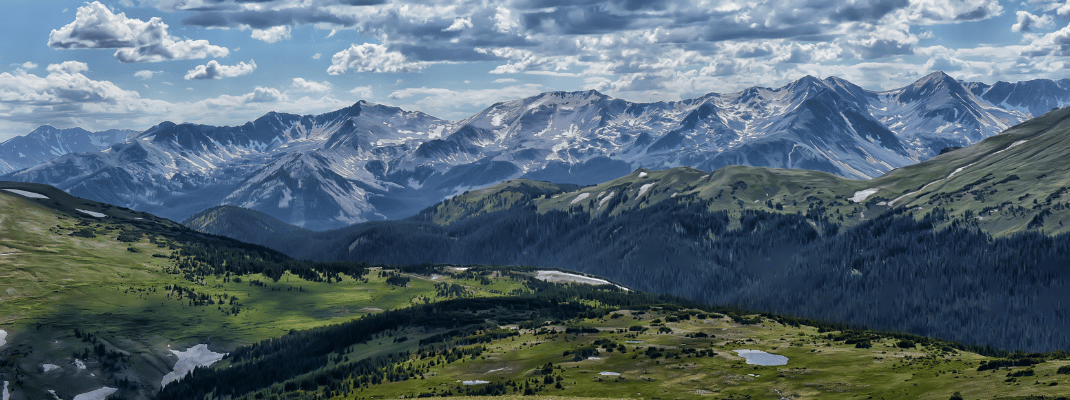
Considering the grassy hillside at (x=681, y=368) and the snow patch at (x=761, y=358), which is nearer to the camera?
the grassy hillside at (x=681, y=368)

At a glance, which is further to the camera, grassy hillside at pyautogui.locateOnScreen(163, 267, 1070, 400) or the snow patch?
the snow patch

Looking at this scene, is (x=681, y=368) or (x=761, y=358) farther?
(x=761, y=358)

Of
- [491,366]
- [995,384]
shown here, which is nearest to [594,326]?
[491,366]

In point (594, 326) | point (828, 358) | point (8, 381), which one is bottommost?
point (8, 381)

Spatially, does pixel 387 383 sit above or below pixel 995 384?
below

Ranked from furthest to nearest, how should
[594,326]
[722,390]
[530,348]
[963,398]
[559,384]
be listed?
[594,326] < [530,348] < [559,384] < [722,390] < [963,398]

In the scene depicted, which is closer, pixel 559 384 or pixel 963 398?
pixel 963 398

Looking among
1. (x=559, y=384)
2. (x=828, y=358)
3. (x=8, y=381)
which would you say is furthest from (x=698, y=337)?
(x=8, y=381)

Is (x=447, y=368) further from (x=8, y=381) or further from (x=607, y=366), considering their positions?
(x=8, y=381)

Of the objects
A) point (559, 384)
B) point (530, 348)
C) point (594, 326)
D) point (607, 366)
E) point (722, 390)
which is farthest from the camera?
point (594, 326)

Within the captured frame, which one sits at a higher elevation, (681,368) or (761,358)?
(761,358)

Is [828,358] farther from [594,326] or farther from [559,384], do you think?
[594,326]
